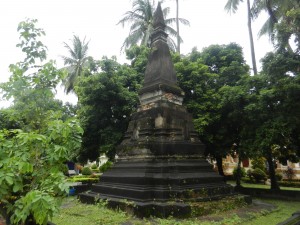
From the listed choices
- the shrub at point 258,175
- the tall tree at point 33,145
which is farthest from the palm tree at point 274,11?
the shrub at point 258,175

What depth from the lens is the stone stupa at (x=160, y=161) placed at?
7699 millimetres

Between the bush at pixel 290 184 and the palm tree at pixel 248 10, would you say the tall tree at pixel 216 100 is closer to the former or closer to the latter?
the palm tree at pixel 248 10

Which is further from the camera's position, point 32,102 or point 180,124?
point 180,124

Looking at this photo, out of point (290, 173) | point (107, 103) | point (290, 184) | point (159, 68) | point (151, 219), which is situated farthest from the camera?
point (290, 173)

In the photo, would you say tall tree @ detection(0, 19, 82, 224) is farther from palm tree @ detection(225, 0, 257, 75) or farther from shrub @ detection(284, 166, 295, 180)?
shrub @ detection(284, 166, 295, 180)

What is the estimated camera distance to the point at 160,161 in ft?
28.7

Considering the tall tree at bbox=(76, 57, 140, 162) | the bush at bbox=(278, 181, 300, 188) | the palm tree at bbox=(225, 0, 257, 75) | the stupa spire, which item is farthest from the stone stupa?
the bush at bbox=(278, 181, 300, 188)

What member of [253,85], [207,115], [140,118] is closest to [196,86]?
[207,115]

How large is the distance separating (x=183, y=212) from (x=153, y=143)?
9.09 ft

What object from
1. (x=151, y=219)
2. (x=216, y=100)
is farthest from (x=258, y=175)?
(x=151, y=219)

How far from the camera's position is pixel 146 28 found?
2425cm

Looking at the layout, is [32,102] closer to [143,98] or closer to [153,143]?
[153,143]

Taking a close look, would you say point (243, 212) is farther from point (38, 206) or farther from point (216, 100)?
point (216, 100)

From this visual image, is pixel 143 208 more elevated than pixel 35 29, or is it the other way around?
pixel 35 29
